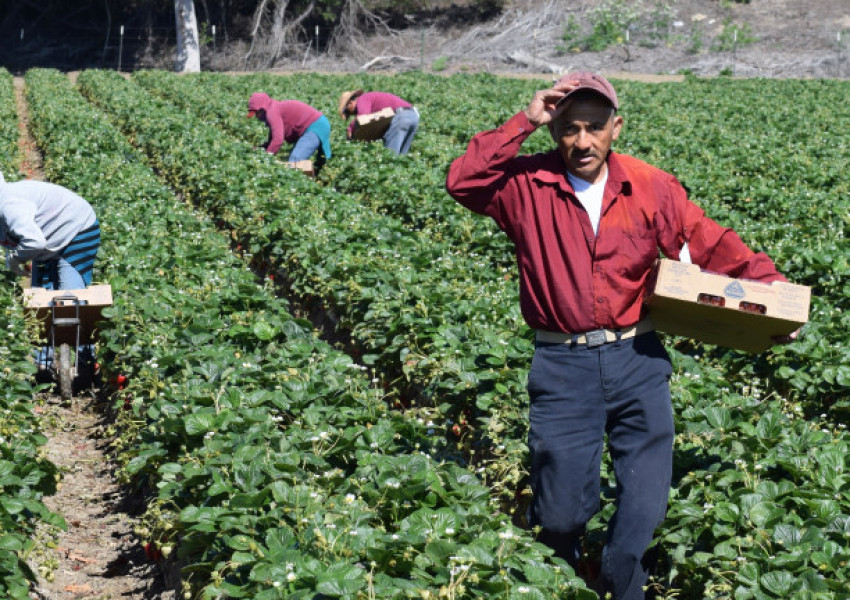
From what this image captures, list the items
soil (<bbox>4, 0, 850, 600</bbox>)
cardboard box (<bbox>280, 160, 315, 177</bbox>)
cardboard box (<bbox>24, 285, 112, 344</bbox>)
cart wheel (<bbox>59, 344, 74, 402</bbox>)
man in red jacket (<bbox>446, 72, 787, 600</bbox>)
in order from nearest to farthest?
1. man in red jacket (<bbox>446, 72, 787, 600</bbox>)
2. cardboard box (<bbox>24, 285, 112, 344</bbox>)
3. cart wheel (<bbox>59, 344, 74, 402</bbox>)
4. cardboard box (<bbox>280, 160, 315, 177</bbox>)
5. soil (<bbox>4, 0, 850, 600</bbox>)

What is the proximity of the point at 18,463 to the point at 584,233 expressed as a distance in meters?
2.71

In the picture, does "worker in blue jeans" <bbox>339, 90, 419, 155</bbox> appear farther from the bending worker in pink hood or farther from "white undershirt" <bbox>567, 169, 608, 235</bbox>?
"white undershirt" <bbox>567, 169, 608, 235</bbox>

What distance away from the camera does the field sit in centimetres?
353

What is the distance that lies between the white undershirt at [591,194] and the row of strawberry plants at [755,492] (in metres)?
1.23

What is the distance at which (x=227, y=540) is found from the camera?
3.59m

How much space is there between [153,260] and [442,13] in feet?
139

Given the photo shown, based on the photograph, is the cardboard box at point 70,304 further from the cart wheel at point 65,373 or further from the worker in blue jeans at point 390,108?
the worker in blue jeans at point 390,108

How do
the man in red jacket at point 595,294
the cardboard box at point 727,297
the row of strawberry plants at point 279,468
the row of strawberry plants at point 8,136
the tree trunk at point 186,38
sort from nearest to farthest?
the row of strawberry plants at point 279,468, the cardboard box at point 727,297, the man in red jacket at point 595,294, the row of strawberry plants at point 8,136, the tree trunk at point 186,38

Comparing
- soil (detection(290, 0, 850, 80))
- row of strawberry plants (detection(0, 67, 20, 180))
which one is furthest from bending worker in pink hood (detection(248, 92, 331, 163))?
soil (detection(290, 0, 850, 80))

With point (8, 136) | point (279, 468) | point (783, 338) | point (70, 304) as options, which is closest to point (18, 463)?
point (279, 468)

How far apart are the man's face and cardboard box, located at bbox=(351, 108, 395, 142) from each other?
9.79m

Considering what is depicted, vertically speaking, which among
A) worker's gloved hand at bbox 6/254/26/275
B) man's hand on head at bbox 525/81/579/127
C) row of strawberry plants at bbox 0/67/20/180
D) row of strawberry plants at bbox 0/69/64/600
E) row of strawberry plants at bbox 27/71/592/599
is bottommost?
row of strawberry plants at bbox 0/69/64/600

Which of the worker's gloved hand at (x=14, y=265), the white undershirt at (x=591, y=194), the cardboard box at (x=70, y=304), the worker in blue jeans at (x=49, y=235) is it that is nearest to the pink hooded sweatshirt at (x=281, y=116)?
the worker in blue jeans at (x=49, y=235)

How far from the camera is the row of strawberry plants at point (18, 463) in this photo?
366cm
